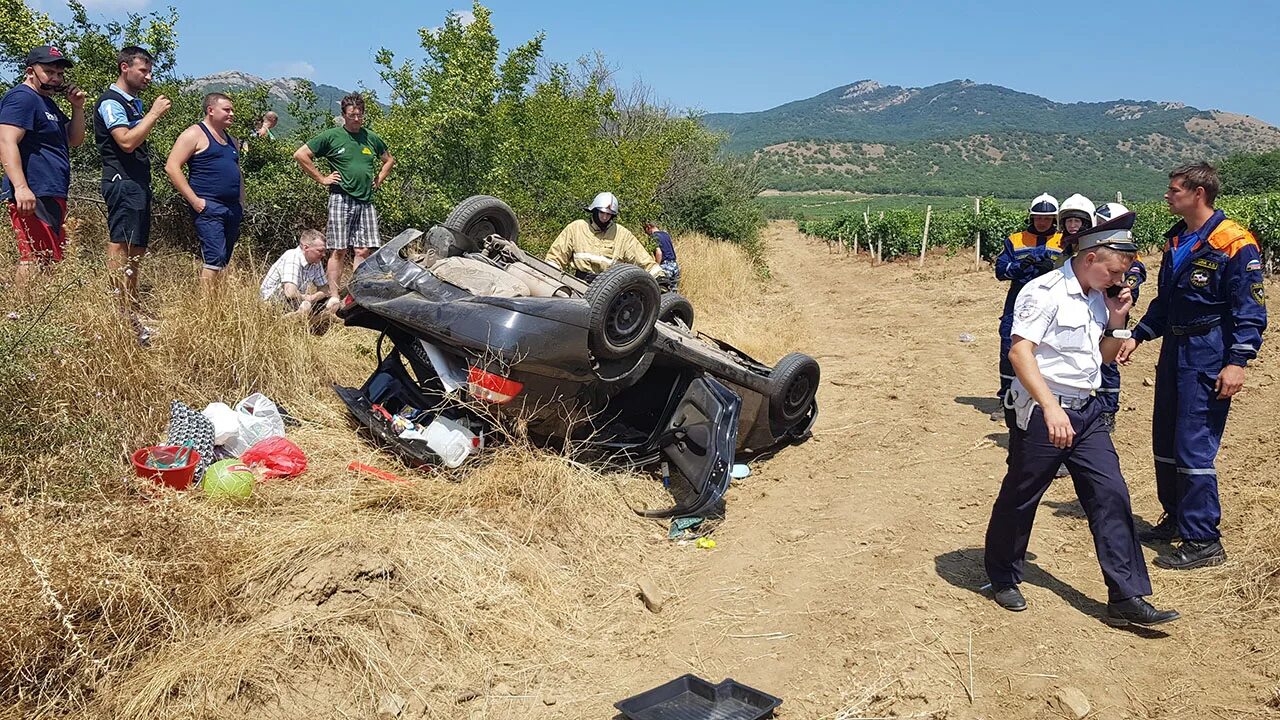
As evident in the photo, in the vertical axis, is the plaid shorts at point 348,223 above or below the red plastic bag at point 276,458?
above

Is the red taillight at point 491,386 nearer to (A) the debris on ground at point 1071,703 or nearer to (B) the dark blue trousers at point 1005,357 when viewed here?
(A) the debris on ground at point 1071,703

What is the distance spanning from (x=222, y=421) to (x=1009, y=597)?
4222mm

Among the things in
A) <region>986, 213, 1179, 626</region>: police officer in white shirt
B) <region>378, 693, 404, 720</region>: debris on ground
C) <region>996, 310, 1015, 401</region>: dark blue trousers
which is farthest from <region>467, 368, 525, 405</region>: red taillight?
<region>996, 310, 1015, 401</region>: dark blue trousers

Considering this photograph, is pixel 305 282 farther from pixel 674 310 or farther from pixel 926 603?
pixel 926 603

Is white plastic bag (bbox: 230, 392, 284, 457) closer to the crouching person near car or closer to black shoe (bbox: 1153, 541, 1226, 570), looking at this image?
the crouching person near car

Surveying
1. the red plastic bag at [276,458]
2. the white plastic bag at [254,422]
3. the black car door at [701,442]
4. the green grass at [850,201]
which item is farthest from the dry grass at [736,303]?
the green grass at [850,201]

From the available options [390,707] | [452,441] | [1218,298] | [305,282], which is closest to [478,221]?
[452,441]

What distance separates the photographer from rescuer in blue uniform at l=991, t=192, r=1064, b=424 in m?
A: 7.25

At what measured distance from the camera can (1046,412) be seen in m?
3.95

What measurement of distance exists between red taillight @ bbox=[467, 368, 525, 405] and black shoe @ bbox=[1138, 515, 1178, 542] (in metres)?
3.64

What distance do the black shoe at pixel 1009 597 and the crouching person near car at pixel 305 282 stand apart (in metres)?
5.14

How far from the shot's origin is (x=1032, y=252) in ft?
23.9

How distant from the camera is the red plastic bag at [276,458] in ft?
16.4

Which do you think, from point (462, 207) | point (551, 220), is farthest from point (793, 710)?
Result: point (551, 220)
